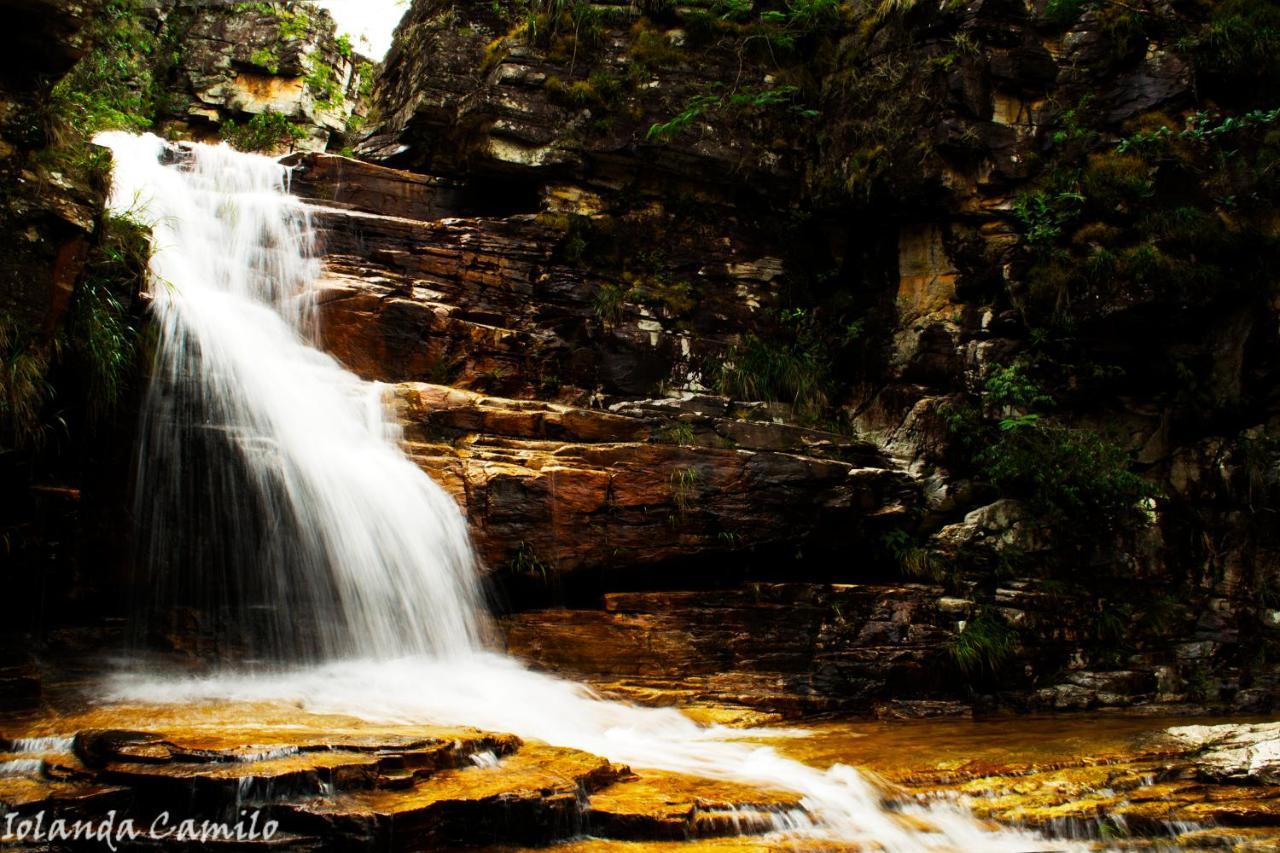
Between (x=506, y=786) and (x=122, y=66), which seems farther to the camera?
(x=122, y=66)

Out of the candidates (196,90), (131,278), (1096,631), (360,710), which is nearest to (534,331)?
(131,278)

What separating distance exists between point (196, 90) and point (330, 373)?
11145 millimetres

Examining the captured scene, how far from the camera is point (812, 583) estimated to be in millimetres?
8773

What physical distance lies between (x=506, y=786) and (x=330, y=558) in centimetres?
374

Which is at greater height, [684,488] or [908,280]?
[908,280]

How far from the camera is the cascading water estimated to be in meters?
6.08

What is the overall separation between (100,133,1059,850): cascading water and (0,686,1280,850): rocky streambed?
617 mm

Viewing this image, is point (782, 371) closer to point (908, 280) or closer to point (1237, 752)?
point (908, 280)

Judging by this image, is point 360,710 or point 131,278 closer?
point 360,710

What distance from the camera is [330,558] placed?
734cm

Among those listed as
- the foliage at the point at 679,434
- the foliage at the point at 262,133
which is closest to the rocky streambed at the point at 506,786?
the foliage at the point at 679,434

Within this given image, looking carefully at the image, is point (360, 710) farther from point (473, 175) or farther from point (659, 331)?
point (473, 175)

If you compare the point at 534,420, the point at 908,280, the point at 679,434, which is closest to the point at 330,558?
the point at 534,420

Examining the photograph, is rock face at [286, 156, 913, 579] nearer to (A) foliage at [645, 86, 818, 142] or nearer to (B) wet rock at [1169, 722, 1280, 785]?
(A) foliage at [645, 86, 818, 142]
